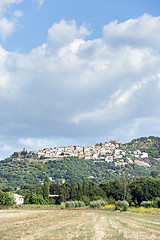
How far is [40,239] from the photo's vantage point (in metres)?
14.3

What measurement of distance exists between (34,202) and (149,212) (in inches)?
1642

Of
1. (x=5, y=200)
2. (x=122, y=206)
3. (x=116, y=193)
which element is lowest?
(x=122, y=206)

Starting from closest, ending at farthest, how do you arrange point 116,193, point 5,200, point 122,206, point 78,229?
point 78,229 < point 122,206 < point 5,200 < point 116,193

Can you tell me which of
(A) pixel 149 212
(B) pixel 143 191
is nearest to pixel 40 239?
(A) pixel 149 212

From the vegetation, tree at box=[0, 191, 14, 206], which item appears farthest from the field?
tree at box=[0, 191, 14, 206]

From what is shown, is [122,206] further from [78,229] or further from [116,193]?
[116,193]

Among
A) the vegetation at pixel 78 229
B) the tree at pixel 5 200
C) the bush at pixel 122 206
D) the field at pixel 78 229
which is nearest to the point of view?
the field at pixel 78 229

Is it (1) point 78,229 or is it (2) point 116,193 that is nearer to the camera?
(1) point 78,229

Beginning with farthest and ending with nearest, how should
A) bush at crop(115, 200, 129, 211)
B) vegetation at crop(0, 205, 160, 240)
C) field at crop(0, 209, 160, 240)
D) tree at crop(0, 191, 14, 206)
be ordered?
tree at crop(0, 191, 14, 206), bush at crop(115, 200, 129, 211), vegetation at crop(0, 205, 160, 240), field at crop(0, 209, 160, 240)

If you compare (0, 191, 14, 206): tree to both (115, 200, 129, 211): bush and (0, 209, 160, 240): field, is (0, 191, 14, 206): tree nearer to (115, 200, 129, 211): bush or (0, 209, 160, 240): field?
(115, 200, 129, 211): bush

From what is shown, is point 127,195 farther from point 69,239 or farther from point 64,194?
point 69,239

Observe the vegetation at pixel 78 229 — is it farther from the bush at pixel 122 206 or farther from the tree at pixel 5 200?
the tree at pixel 5 200

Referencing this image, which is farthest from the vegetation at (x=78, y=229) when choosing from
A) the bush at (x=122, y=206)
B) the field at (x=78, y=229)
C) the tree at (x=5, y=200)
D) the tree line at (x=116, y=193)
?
the tree line at (x=116, y=193)

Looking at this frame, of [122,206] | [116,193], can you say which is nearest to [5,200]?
[122,206]
